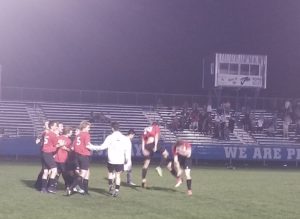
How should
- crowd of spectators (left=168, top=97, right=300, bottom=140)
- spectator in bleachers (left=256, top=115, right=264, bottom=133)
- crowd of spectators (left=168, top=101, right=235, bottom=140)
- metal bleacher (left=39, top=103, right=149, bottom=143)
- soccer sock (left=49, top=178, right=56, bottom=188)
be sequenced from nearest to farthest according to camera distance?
soccer sock (left=49, top=178, right=56, bottom=188)
crowd of spectators (left=168, top=101, right=235, bottom=140)
crowd of spectators (left=168, top=97, right=300, bottom=140)
metal bleacher (left=39, top=103, right=149, bottom=143)
spectator in bleachers (left=256, top=115, right=264, bottom=133)

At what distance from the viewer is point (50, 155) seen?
18.4m

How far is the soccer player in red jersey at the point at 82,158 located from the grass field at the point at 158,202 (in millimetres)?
365

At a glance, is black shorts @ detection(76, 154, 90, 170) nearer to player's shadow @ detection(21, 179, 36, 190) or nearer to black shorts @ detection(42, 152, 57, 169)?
black shorts @ detection(42, 152, 57, 169)

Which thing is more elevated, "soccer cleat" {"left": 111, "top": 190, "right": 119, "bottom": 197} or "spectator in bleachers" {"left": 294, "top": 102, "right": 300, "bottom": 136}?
"spectator in bleachers" {"left": 294, "top": 102, "right": 300, "bottom": 136}

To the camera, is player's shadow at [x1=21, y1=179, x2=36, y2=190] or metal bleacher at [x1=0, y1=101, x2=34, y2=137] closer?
player's shadow at [x1=21, y1=179, x2=36, y2=190]

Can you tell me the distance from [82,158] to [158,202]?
2819mm

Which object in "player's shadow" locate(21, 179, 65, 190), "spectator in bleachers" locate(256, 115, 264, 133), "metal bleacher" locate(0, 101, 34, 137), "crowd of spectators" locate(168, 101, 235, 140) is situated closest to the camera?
"player's shadow" locate(21, 179, 65, 190)

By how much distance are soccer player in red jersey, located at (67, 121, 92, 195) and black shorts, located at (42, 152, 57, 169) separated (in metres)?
0.66

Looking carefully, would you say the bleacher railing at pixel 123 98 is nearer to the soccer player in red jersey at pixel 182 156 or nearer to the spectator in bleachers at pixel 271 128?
the spectator in bleachers at pixel 271 128

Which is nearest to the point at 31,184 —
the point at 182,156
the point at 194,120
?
the point at 182,156

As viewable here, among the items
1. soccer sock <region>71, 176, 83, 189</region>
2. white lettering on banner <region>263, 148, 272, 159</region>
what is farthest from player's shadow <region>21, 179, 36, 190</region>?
white lettering on banner <region>263, 148, 272, 159</region>

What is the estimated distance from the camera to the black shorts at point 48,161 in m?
18.2

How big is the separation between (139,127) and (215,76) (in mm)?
6011

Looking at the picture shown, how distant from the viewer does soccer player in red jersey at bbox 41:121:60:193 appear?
18.2 m
